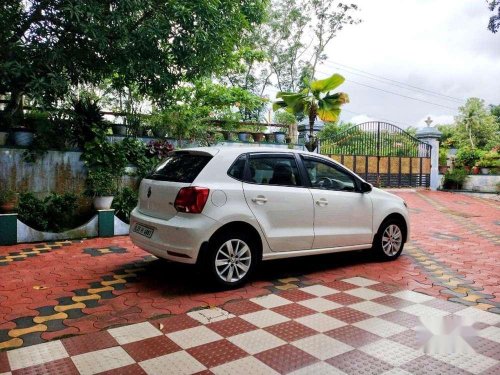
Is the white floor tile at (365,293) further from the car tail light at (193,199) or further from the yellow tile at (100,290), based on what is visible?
the yellow tile at (100,290)

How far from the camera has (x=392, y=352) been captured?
2852 mm

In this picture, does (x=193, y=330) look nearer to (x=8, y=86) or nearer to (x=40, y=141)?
(x=40, y=141)

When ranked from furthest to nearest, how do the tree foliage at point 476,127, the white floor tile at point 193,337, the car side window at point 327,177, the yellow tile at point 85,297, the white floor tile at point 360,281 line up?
the tree foliage at point 476,127, the car side window at point 327,177, the white floor tile at point 360,281, the yellow tile at point 85,297, the white floor tile at point 193,337

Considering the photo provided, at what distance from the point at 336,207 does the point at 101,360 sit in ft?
10.7

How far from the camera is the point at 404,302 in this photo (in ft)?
13.0

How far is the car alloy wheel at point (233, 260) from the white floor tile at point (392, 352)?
1659 millimetres

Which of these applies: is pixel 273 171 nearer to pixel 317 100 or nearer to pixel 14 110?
pixel 14 110

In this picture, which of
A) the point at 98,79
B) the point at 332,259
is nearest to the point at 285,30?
A: the point at 98,79

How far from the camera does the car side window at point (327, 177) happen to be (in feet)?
16.4

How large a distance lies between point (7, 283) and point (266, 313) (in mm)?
2894

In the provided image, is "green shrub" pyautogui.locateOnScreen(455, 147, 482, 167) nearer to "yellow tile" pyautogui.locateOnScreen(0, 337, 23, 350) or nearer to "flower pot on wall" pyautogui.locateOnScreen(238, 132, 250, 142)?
"flower pot on wall" pyautogui.locateOnScreen(238, 132, 250, 142)

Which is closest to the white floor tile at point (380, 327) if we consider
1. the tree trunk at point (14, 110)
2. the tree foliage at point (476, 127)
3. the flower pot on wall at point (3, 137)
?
the flower pot on wall at point (3, 137)

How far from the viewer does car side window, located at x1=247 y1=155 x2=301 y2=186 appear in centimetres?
449

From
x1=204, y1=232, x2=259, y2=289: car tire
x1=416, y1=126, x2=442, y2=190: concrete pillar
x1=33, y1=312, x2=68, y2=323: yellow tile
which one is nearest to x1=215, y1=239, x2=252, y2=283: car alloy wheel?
x1=204, y1=232, x2=259, y2=289: car tire
